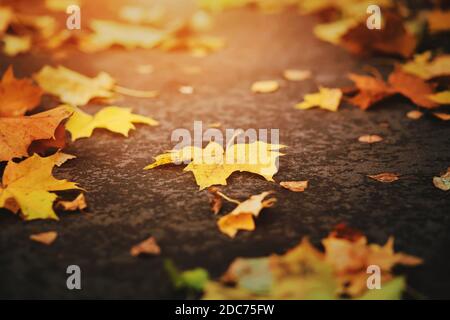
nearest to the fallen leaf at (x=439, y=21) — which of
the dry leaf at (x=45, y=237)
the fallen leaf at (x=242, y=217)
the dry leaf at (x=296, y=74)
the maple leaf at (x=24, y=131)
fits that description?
the dry leaf at (x=296, y=74)

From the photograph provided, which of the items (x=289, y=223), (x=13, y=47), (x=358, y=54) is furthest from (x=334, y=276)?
(x=13, y=47)

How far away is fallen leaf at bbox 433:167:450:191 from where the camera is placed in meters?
1.39

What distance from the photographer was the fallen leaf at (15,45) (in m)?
2.63

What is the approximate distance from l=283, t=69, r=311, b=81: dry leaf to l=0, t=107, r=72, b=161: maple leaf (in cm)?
124

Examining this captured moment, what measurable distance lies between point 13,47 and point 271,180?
1.99m

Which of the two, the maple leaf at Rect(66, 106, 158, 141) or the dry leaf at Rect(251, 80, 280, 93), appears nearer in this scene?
the maple leaf at Rect(66, 106, 158, 141)

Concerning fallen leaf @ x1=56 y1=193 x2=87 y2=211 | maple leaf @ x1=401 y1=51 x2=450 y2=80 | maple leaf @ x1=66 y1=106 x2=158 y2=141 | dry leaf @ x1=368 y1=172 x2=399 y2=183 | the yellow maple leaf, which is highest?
maple leaf @ x1=401 y1=51 x2=450 y2=80

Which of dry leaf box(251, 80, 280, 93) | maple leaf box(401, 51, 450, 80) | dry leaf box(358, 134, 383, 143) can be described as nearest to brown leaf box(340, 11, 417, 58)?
maple leaf box(401, 51, 450, 80)

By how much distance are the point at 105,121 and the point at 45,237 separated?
735 mm

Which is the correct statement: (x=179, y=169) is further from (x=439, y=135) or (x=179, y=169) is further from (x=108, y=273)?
(x=439, y=135)

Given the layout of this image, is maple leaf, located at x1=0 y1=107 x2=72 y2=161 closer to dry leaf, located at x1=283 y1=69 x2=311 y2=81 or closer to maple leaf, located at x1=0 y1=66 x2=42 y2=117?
maple leaf, located at x1=0 y1=66 x2=42 y2=117

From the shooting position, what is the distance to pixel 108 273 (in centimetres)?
109

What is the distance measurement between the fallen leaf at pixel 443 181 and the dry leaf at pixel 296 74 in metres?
1.07
